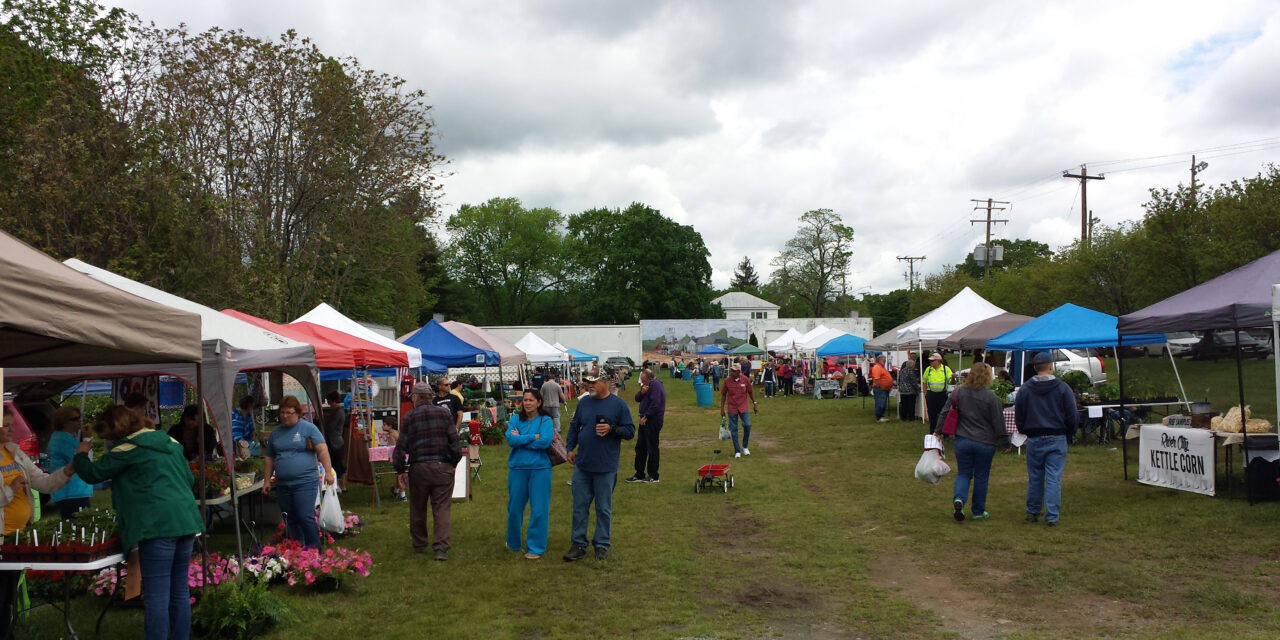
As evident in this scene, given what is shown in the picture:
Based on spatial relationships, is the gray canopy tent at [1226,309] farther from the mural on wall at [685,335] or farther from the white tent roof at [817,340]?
the mural on wall at [685,335]

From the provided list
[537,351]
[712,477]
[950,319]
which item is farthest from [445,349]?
[950,319]

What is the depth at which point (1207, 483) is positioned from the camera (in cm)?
943

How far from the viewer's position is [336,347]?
11445 millimetres

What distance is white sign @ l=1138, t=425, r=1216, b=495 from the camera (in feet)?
31.0

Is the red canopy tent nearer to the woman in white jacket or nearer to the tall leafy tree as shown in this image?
the woman in white jacket

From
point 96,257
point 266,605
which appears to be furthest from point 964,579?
point 96,257

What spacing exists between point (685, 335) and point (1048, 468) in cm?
5682

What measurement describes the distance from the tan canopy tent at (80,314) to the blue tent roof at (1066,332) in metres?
13.6

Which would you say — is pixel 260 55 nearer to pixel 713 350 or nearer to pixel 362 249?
pixel 362 249

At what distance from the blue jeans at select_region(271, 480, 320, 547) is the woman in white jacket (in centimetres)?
182

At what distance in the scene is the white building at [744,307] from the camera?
91.3 m

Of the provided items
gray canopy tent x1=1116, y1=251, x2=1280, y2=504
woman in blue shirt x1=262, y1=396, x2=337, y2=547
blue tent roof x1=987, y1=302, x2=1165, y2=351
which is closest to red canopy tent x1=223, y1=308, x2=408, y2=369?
woman in blue shirt x1=262, y1=396, x2=337, y2=547

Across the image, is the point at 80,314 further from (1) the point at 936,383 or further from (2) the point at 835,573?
(1) the point at 936,383

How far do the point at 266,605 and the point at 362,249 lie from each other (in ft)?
69.4
